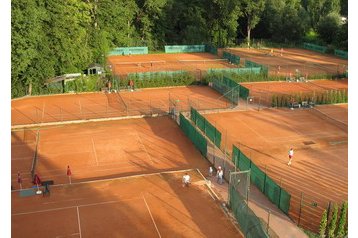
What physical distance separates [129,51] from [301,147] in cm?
4433

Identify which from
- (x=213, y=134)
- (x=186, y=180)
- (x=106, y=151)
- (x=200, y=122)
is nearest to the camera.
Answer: (x=186, y=180)

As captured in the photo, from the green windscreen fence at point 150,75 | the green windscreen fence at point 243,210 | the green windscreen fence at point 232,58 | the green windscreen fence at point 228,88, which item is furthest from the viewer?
the green windscreen fence at point 232,58

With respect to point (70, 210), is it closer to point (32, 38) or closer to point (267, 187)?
point (267, 187)

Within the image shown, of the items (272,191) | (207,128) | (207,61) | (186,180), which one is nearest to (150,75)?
(207,61)

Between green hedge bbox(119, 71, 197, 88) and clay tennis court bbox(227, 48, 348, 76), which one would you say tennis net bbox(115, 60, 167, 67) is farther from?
clay tennis court bbox(227, 48, 348, 76)

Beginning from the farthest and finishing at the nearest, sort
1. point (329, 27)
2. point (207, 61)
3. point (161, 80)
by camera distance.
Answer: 1. point (329, 27)
2. point (207, 61)
3. point (161, 80)

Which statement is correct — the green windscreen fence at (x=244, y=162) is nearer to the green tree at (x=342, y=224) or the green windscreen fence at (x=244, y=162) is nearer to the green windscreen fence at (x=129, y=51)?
the green tree at (x=342, y=224)

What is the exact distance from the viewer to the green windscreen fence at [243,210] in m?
18.4

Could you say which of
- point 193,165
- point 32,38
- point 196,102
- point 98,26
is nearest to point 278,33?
point 98,26

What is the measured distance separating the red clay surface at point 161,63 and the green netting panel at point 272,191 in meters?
34.3

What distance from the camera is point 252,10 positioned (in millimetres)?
75438

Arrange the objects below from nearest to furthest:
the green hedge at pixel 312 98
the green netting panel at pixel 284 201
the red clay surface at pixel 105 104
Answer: the green netting panel at pixel 284 201 < the red clay surface at pixel 105 104 < the green hedge at pixel 312 98

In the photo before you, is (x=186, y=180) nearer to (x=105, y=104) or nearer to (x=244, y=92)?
(x=105, y=104)

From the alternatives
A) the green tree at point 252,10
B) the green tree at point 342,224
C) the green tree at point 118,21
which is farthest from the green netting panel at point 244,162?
the green tree at point 252,10
